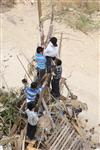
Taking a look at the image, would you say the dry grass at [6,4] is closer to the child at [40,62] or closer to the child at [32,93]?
the child at [40,62]

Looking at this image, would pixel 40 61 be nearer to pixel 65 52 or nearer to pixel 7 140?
pixel 7 140

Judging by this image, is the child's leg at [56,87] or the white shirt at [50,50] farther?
the child's leg at [56,87]

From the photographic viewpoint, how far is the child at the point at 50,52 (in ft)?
38.5

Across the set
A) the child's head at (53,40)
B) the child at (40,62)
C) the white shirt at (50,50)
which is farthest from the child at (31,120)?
the child's head at (53,40)

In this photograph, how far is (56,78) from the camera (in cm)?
1195

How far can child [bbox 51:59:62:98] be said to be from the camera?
38.8 feet

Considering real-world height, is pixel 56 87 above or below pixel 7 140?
above

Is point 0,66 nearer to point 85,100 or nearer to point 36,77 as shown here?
point 85,100

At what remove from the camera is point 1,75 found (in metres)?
14.8

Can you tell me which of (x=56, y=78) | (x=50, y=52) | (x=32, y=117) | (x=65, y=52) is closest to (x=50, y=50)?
(x=50, y=52)

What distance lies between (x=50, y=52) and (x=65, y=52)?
4193 mm

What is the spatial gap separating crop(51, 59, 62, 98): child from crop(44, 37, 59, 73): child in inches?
4.8

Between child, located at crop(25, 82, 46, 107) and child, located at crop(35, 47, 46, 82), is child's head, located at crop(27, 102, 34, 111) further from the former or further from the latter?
child, located at crop(35, 47, 46, 82)

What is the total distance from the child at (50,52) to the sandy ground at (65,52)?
2058 mm
